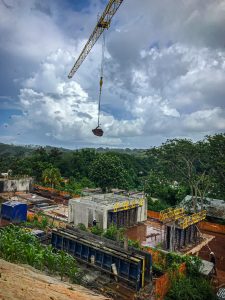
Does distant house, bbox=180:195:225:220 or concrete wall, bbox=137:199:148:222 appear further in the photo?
distant house, bbox=180:195:225:220

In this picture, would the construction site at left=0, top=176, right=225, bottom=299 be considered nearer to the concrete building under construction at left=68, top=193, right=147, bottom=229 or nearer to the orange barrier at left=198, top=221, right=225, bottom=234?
the concrete building under construction at left=68, top=193, right=147, bottom=229

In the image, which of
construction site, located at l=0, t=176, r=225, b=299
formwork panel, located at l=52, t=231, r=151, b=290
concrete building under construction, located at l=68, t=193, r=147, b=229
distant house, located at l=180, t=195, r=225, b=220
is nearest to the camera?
formwork panel, located at l=52, t=231, r=151, b=290

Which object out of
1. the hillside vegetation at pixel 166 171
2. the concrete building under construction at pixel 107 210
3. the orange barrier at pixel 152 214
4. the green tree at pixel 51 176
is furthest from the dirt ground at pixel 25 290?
the green tree at pixel 51 176

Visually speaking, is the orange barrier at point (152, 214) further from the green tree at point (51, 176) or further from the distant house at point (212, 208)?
the green tree at point (51, 176)

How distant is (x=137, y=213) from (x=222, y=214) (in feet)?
40.9

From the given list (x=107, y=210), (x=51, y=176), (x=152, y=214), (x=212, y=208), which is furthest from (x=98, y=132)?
(x=51, y=176)

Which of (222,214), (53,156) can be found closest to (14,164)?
(53,156)

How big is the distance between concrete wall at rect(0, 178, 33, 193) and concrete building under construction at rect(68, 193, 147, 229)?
21.7 m

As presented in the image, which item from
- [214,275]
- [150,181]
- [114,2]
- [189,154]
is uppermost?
[114,2]

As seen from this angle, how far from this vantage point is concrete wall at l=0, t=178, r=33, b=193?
160 feet

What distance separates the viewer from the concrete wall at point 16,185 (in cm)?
4891

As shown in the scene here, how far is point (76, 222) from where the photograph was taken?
31.1 metres

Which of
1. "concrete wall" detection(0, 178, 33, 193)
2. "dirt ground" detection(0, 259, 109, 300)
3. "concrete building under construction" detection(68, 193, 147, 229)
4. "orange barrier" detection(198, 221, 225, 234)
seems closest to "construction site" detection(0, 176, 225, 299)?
"concrete building under construction" detection(68, 193, 147, 229)

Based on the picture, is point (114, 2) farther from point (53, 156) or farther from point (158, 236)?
point (53, 156)
